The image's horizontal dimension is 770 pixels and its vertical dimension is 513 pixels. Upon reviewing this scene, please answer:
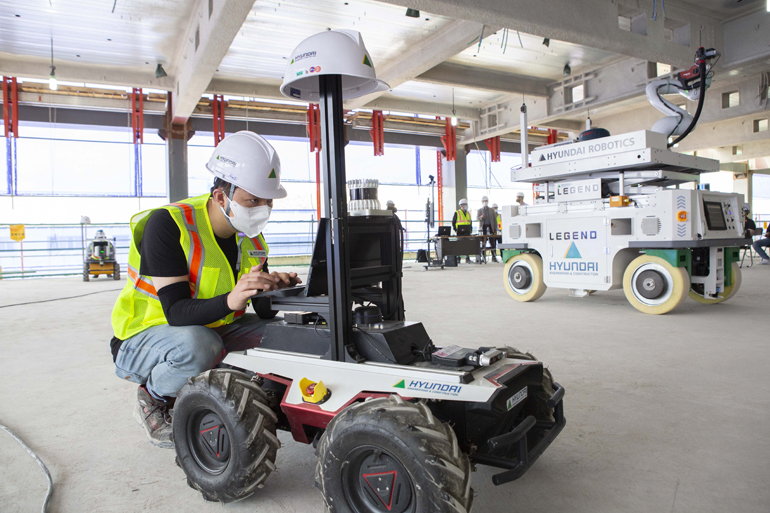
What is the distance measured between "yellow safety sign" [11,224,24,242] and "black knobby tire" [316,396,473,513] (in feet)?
39.4

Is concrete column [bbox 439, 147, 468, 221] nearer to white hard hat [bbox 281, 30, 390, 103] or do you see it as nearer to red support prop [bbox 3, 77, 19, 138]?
red support prop [bbox 3, 77, 19, 138]

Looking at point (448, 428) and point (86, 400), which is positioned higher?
point (448, 428)

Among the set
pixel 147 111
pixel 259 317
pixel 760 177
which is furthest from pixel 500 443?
pixel 760 177

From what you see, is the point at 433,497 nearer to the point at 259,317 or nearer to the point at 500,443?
the point at 500,443

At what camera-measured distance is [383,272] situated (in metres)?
1.81

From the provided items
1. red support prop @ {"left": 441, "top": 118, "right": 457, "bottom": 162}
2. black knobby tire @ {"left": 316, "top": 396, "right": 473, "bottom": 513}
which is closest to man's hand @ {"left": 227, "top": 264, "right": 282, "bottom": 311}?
black knobby tire @ {"left": 316, "top": 396, "right": 473, "bottom": 513}

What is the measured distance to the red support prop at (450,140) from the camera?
14.6m

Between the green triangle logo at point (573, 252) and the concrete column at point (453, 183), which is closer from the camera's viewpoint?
the green triangle logo at point (573, 252)

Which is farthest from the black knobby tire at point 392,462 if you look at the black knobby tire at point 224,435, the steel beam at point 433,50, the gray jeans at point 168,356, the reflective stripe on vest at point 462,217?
the reflective stripe on vest at point 462,217

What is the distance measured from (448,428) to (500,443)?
138mm

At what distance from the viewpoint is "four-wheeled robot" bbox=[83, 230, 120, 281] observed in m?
9.58

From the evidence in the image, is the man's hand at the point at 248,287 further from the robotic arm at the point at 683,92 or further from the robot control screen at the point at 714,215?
the robotic arm at the point at 683,92

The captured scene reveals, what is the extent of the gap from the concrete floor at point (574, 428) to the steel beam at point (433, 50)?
519cm

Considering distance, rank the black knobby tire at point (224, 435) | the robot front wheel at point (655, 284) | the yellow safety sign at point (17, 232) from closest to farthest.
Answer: the black knobby tire at point (224, 435), the robot front wheel at point (655, 284), the yellow safety sign at point (17, 232)
